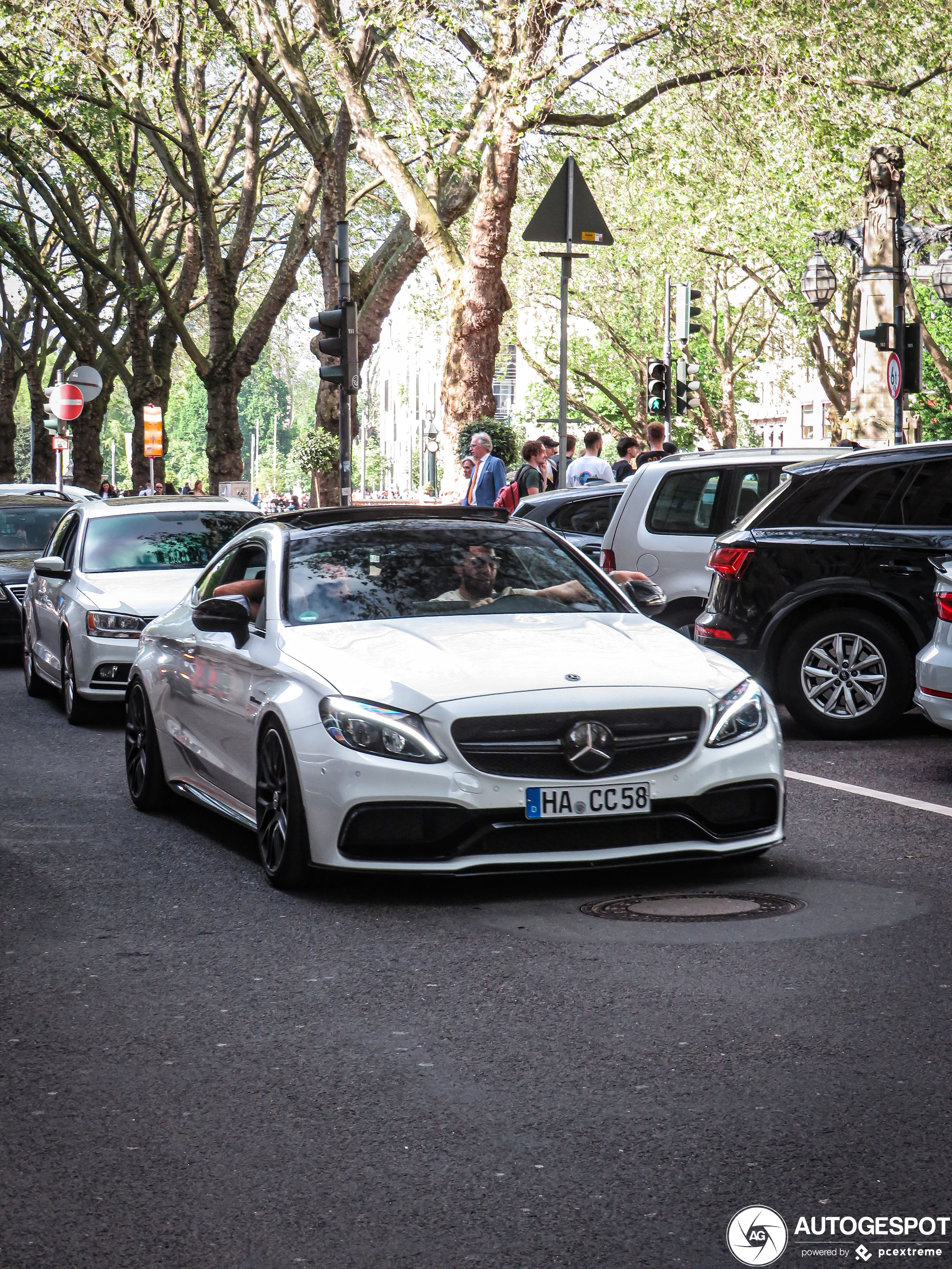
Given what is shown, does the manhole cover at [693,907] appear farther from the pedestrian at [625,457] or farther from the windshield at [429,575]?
the pedestrian at [625,457]

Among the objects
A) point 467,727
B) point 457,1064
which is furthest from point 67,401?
point 457,1064

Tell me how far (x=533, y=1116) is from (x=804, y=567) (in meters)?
7.52

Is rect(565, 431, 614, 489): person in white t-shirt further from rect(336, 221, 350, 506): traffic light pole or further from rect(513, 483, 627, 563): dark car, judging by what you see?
rect(513, 483, 627, 563): dark car

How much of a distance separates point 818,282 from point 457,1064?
24630mm

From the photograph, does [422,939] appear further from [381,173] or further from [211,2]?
[211,2]

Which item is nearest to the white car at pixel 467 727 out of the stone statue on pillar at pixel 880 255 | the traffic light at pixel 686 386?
the stone statue on pillar at pixel 880 255

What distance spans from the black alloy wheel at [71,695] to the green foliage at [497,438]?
7.54m

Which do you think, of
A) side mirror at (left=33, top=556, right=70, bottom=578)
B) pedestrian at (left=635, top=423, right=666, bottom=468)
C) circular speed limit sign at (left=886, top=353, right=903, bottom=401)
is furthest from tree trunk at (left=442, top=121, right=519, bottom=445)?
side mirror at (left=33, top=556, right=70, bottom=578)

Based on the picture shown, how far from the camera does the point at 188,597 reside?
9.40 metres

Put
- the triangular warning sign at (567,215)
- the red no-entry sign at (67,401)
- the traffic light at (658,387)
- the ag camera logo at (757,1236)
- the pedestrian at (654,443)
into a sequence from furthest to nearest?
the traffic light at (658,387) < the red no-entry sign at (67,401) < the pedestrian at (654,443) < the triangular warning sign at (567,215) < the ag camera logo at (757,1236)

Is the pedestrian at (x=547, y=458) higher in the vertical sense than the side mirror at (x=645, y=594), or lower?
higher

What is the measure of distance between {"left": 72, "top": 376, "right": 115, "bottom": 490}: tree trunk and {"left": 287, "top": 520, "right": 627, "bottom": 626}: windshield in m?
34.4

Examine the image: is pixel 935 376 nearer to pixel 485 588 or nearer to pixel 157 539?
pixel 157 539

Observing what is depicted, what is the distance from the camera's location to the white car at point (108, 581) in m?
12.8
